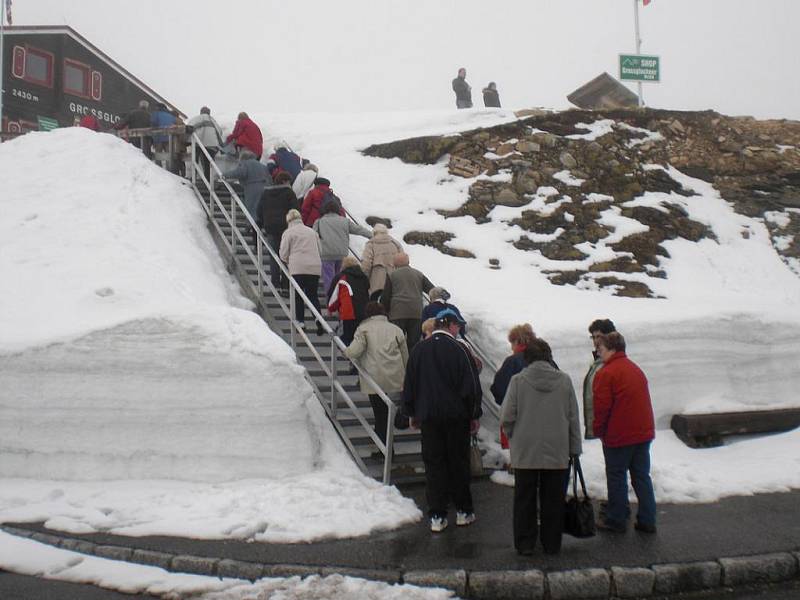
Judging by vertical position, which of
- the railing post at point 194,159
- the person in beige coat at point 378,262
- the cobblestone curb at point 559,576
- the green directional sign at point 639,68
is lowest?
the cobblestone curb at point 559,576

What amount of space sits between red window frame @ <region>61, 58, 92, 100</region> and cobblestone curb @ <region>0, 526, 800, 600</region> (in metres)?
26.4

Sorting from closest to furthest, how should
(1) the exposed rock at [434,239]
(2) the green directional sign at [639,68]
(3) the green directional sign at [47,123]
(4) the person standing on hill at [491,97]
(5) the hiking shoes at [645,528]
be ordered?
(5) the hiking shoes at [645,528]
(1) the exposed rock at [434,239]
(2) the green directional sign at [639,68]
(4) the person standing on hill at [491,97]
(3) the green directional sign at [47,123]

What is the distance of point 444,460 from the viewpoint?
6.09 m

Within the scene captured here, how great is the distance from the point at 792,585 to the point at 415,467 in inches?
137

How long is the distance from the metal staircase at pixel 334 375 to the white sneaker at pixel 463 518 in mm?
904

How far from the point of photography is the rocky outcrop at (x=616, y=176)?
1309 centimetres

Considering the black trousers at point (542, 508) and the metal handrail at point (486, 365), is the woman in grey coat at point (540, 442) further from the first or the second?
the metal handrail at point (486, 365)

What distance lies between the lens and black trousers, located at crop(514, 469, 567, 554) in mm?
5406

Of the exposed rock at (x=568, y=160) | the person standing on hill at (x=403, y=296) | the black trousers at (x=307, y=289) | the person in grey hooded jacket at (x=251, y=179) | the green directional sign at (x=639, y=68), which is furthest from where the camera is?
the green directional sign at (x=639, y=68)

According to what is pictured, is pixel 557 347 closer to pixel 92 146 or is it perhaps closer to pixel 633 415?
pixel 633 415

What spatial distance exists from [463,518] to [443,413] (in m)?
0.91

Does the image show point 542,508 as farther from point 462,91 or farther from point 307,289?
point 462,91

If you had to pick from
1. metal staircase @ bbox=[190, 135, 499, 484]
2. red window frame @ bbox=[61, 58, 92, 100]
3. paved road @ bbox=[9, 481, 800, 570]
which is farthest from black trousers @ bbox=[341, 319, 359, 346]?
red window frame @ bbox=[61, 58, 92, 100]

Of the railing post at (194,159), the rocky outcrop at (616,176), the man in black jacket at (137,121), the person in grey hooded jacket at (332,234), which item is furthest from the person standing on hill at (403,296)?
the man in black jacket at (137,121)
